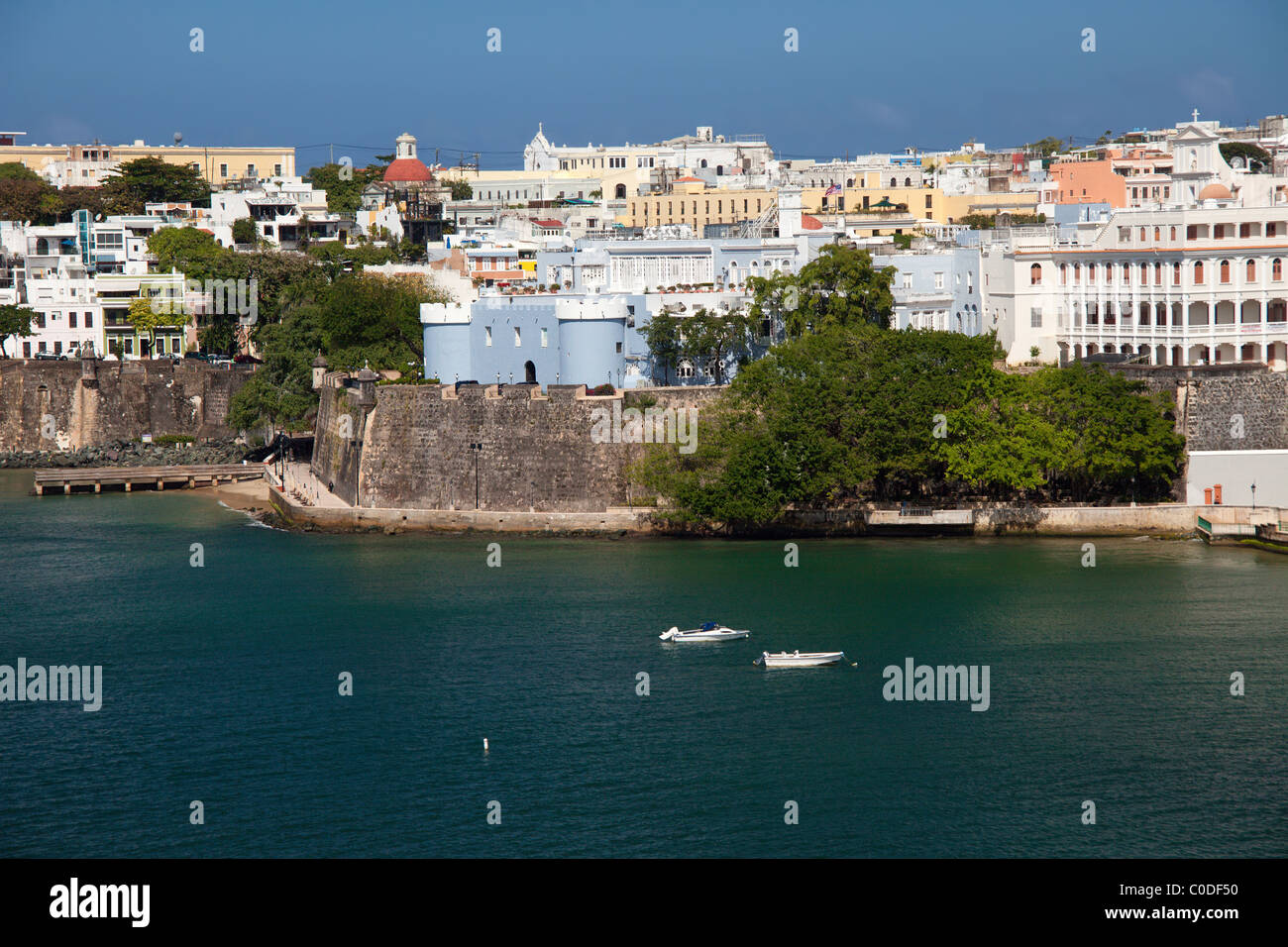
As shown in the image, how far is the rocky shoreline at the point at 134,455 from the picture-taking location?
49513 millimetres

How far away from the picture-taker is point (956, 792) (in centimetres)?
2055

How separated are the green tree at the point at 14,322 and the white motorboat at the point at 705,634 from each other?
123 ft

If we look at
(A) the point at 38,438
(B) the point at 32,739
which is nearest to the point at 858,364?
(B) the point at 32,739

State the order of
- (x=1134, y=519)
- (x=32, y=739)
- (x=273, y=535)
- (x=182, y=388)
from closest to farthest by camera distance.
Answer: (x=32, y=739), (x=1134, y=519), (x=273, y=535), (x=182, y=388)

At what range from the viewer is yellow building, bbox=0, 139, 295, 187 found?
91.6 metres

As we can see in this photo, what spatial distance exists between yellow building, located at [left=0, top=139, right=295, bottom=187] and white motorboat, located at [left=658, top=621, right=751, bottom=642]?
230 feet

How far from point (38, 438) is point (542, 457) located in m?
23.3

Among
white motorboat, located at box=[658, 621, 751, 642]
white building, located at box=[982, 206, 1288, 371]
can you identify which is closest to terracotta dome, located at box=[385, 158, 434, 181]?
white building, located at box=[982, 206, 1288, 371]

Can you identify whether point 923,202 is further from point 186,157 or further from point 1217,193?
point 186,157

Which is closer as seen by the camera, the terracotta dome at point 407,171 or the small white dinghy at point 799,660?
the small white dinghy at point 799,660

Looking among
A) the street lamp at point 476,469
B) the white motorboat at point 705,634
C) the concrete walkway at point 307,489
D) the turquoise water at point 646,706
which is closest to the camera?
the turquoise water at point 646,706

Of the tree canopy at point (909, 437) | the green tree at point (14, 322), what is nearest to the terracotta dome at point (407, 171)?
the green tree at point (14, 322)

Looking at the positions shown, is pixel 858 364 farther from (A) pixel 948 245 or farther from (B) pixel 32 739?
(B) pixel 32 739

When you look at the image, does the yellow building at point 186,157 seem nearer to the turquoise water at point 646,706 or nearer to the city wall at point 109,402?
the city wall at point 109,402
